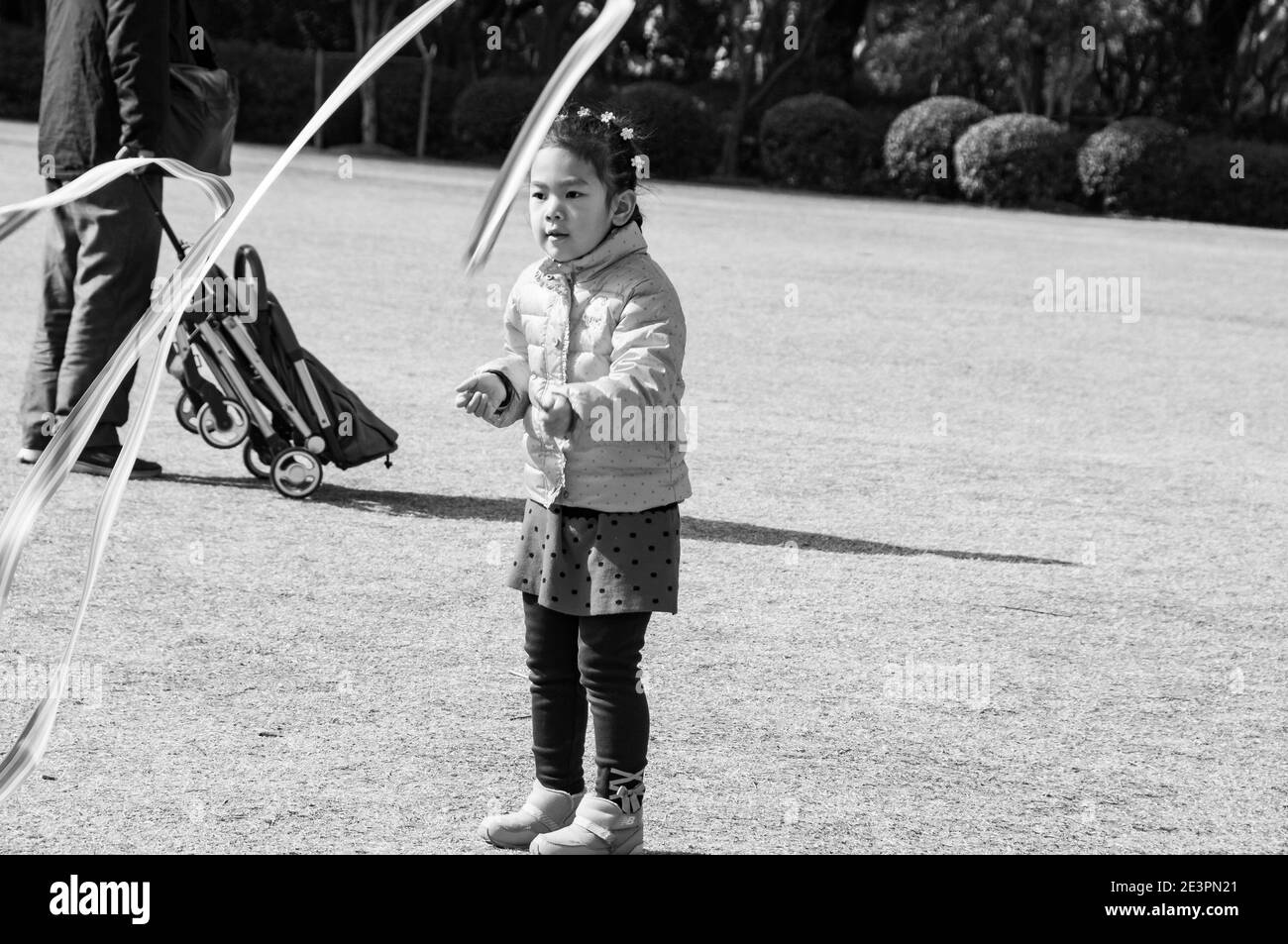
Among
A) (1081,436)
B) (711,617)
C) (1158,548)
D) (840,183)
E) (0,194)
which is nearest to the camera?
(711,617)

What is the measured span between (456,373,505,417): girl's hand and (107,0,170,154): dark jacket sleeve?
3.44m

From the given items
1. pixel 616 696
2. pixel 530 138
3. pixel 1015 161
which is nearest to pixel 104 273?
pixel 616 696

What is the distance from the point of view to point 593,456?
3596 millimetres

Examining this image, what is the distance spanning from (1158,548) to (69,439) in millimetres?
4518

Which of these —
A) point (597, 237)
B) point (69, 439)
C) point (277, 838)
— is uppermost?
point (597, 237)

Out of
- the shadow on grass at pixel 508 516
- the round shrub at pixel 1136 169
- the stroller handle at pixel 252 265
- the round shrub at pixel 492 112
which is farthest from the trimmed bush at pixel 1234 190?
the stroller handle at pixel 252 265

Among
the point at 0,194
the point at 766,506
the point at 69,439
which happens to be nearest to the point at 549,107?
the point at 69,439

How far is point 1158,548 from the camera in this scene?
6738 millimetres

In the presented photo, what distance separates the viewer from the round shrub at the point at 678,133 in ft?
95.0

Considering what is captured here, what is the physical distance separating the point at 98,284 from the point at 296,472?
104 cm

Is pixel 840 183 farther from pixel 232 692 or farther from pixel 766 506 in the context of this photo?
pixel 232 692

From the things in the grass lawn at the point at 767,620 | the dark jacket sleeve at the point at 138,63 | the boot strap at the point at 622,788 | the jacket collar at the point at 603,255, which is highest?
the dark jacket sleeve at the point at 138,63

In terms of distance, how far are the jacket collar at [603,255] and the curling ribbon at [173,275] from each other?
0.39 m

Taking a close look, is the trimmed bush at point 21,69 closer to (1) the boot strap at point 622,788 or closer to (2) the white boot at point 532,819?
(2) the white boot at point 532,819
